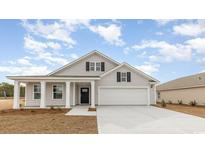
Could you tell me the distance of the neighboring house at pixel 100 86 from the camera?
22750 millimetres

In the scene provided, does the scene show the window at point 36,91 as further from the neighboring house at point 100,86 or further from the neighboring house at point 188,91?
the neighboring house at point 188,91

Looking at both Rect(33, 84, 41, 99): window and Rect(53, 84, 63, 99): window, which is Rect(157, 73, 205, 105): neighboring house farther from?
Rect(33, 84, 41, 99): window

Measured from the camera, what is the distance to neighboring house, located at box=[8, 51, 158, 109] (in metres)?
22.8

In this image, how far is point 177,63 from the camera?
29.4 m

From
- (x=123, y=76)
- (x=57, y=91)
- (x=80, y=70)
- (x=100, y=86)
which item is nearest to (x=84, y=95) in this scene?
(x=100, y=86)

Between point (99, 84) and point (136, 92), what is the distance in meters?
4.29

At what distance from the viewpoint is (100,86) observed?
2348cm

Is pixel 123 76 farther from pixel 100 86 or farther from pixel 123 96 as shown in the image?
pixel 100 86

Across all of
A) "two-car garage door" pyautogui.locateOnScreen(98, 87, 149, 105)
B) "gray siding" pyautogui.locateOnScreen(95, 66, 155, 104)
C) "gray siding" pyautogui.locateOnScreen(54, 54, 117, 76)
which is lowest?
"two-car garage door" pyautogui.locateOnScreen(98, 87, 149, 105)

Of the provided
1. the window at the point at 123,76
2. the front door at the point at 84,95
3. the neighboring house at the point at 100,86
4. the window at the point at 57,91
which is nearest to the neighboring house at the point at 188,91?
the neighboring house at the point at 100,86

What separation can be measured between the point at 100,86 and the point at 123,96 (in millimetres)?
2815

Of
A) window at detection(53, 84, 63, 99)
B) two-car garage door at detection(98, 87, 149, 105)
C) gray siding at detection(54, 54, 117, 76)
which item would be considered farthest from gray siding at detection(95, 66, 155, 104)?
window at detection(53, 84, 63, 99)
